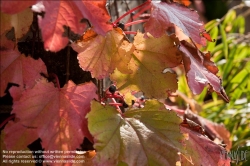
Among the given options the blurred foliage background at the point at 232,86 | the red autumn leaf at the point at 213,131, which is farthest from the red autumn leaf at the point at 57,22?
the blurred foliage background at the point at 232,86

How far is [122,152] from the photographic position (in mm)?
701

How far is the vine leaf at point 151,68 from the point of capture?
0.81 meters

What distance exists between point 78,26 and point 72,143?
0.69 feet

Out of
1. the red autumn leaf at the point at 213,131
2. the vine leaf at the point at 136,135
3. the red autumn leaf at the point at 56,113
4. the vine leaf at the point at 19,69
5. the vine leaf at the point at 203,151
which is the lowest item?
the red autumn leaf at the point at 213,131

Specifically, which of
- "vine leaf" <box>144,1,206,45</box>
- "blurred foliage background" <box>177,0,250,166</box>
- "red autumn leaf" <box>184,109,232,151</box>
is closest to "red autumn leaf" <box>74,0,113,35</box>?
"vine leaf" <box>144,1,206,45</box>

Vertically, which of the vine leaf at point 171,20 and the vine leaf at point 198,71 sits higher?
the vine leaf at point 171,20

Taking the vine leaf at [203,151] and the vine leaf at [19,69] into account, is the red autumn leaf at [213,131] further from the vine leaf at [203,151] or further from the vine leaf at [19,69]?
the vine leaf at [19,69]

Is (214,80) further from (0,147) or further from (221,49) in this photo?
(221,49)

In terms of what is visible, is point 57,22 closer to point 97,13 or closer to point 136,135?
point 97,13

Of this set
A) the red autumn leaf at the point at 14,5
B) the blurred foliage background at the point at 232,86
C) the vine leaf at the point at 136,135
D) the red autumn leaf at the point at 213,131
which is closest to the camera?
the red autumn leaf at the point at 14,5

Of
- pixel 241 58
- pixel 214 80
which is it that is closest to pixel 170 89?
pixel 214 80

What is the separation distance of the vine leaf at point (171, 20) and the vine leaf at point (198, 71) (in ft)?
0.19

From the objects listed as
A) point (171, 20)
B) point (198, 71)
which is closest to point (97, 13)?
point (171, 20)

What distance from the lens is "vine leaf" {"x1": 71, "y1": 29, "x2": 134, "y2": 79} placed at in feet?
2.37
